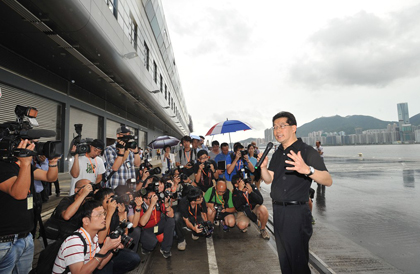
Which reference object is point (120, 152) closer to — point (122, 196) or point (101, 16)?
point (122, 196)

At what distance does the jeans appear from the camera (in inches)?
68.3

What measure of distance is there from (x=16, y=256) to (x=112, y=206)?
972 mm

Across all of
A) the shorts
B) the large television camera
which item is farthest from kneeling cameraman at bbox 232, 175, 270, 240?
the large television camera

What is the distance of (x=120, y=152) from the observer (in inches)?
138

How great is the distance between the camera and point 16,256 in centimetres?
183

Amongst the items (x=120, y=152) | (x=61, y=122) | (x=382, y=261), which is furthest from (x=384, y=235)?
(x=61, y=122)

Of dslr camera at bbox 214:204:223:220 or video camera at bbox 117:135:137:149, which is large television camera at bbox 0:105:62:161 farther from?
dslr camera at bbox 214:204:223:220

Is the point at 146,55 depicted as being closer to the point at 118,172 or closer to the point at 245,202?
the point at 118,172

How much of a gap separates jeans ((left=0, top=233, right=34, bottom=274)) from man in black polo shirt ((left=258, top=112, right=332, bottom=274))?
2.48 meters

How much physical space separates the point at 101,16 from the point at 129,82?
291 centimetres

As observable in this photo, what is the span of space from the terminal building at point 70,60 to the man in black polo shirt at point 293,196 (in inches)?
218

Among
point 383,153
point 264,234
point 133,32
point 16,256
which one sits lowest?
point 383,153

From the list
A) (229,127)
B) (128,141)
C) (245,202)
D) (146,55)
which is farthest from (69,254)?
(146,55)

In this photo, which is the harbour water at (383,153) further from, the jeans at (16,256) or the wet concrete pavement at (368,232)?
the jeans at (16,256)
